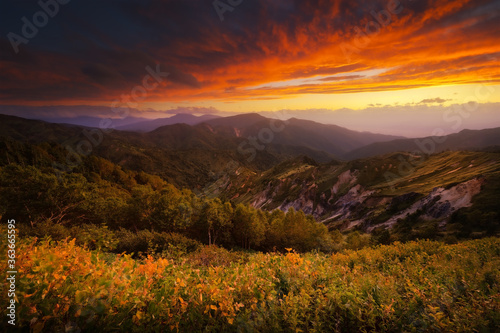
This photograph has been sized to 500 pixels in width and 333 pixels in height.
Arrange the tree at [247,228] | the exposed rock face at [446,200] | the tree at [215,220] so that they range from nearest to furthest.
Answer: the tree at [215,220], the tree at [247,228], the exposed rock face at [446,200]

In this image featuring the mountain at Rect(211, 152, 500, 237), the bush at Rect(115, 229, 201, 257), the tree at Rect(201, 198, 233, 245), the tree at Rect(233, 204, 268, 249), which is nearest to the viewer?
the bush at Rect(115, 229, 201, 257)

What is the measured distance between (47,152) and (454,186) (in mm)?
222358

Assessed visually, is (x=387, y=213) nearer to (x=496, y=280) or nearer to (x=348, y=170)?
(x=348, y=170)

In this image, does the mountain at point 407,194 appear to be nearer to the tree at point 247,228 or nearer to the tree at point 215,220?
the tree at point 247,228

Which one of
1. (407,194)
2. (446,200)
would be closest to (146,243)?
(446,200)

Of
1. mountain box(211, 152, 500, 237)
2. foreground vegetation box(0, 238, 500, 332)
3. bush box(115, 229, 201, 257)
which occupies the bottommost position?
mountain box(211, 152, 500, 237)

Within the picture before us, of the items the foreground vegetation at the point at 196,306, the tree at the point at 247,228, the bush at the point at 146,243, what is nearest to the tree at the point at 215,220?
the tree at the point at 247,228

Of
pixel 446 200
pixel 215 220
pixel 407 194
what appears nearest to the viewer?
pixel 215 220

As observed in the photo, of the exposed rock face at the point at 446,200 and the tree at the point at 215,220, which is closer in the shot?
the tree at the point at 215,220

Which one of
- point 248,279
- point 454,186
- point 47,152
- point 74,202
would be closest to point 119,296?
point 248,279

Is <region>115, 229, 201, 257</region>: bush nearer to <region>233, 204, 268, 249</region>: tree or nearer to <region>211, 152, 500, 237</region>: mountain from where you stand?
<region>233, 204, 268, 249</region>: tree

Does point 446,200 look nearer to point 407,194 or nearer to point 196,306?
point 407,194

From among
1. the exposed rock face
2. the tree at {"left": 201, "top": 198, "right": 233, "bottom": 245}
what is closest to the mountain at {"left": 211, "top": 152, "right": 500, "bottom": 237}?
the exposed rock face

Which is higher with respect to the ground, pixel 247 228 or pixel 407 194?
pixel 247 228
